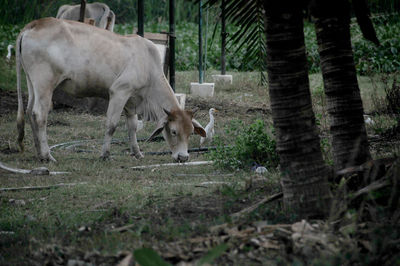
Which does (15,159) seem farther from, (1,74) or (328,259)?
(1,74)

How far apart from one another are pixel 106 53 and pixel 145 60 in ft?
1.87

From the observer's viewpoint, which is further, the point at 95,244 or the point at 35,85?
the point at 35,85

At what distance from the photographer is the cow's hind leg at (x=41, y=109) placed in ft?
22.0

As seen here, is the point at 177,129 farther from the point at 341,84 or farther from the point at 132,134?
the point at 341,84

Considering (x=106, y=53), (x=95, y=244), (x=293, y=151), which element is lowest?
(x=95, y=244)

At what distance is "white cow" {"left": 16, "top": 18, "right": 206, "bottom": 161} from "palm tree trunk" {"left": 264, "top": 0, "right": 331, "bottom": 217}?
355 cm

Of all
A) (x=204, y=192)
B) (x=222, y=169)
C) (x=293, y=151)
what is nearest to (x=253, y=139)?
(x=222, y=169)

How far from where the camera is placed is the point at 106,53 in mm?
7219

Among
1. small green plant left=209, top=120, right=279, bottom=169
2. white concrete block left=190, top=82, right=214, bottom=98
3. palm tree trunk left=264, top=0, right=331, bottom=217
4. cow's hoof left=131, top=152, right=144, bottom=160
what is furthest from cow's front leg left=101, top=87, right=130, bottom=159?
white concrete block left=190, top=82, right=214, bottom=98

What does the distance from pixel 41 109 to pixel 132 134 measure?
122cm

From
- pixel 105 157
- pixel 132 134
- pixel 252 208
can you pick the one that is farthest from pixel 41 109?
pixel 252 208

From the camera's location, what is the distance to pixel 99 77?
7152mm

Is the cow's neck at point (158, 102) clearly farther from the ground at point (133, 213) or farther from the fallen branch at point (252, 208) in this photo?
the fallen branch at point (252, 208)

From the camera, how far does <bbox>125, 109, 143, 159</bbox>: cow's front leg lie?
7262 mm
